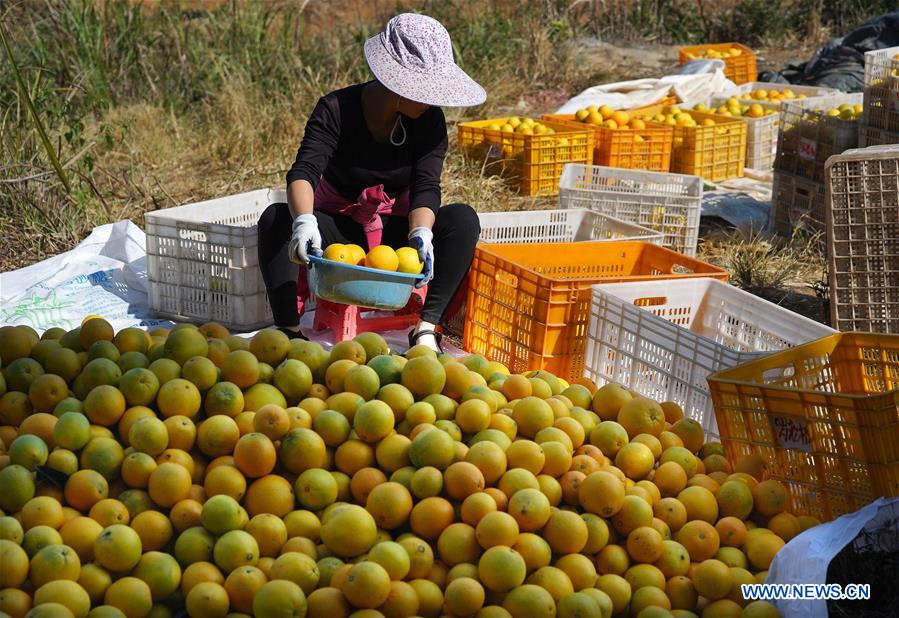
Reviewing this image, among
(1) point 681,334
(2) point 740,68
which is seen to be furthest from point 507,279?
(2) point 740,68

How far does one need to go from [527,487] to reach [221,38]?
6528mm

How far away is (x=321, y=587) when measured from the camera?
1994mm

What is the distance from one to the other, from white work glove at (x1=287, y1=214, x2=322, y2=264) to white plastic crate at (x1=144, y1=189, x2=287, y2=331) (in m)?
0.49

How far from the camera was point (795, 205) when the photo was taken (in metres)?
5.60

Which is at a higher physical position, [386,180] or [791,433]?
[386,180]

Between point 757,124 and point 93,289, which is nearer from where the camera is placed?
point 93,289

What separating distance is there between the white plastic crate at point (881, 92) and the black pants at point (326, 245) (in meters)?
2.45

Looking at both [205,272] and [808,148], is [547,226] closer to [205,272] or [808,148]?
[205,272]

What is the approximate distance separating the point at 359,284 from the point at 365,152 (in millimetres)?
886

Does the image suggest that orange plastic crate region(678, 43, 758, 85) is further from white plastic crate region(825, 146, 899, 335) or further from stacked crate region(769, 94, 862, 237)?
white plastic crate region(825, 146, 899, 335)

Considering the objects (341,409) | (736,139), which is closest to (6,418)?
(341,409)

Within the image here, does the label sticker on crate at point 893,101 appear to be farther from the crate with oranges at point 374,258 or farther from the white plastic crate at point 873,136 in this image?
the crate with oranges at point 374,258

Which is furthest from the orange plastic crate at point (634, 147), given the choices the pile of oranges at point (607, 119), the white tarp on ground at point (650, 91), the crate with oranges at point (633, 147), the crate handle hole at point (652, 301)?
the crate handle hole at point (652, 301)

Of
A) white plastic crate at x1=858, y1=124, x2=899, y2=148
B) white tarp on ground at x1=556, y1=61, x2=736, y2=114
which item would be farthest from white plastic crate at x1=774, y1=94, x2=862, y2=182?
white tarp on ground at x1=556, y1=61, x2=736, y2=114
